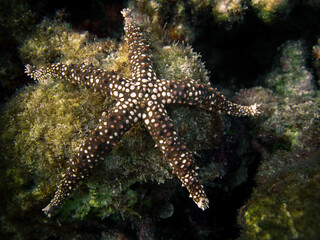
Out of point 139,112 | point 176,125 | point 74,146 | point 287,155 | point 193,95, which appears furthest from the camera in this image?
point 287,155

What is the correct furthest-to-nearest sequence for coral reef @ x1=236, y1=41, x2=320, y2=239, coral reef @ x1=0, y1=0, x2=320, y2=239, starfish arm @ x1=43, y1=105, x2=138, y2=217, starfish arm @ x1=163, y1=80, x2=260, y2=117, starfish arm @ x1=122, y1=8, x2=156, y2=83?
coral reef @ x1=0, y1=0, x2=320, y2=239, starfish arm @ x1=122, y1=8, x2=156, y2=83, starfish arm @ x1=163, y1=80, x2=260, y2=117, starfish arm @ x1=43, y1=105, x2=138, y2=217, coral reef @ x1=236, y1=41, x2=320, y2=239

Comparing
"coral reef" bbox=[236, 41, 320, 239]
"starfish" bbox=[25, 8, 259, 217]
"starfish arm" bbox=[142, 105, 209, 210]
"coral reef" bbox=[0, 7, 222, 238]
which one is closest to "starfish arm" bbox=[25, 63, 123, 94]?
"starfish" bbox=[25, 8, 259, 217]

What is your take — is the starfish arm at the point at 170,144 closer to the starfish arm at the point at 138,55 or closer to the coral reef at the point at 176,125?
the coral reef at the point at 176,125

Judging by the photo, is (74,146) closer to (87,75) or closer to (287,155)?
(87,75)

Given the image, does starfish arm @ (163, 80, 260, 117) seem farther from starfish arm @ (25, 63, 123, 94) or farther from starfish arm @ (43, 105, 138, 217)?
starfish arm @ (25, 63, 123, 94)

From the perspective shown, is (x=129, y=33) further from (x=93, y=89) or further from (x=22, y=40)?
(x=22, y=40)

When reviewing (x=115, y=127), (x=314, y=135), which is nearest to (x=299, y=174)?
(x=314, y=135)

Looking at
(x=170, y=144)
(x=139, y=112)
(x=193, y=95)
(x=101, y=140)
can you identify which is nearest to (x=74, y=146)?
(x=101, y=140)
